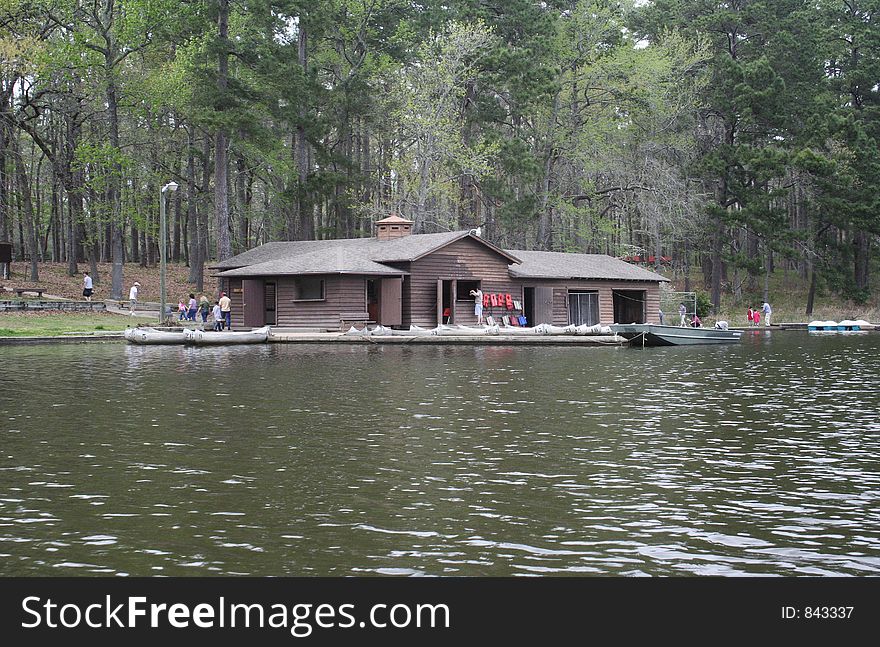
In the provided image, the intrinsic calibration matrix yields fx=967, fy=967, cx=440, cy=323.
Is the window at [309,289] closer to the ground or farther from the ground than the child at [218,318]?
farther from the ground

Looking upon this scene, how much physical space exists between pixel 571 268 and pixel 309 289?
16.1 m

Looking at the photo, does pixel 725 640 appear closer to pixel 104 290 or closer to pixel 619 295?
pixel 619 295

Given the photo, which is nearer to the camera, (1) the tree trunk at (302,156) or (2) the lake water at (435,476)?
(2) the lake water at (435,476)

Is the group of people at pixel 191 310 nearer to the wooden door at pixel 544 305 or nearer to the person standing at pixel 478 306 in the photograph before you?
the person standing at pixel 478 306

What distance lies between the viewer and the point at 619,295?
58.9 m

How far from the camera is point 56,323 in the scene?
45469 mm

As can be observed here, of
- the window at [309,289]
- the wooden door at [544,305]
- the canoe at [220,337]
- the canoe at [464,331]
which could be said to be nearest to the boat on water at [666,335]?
the canoe at [464,331]

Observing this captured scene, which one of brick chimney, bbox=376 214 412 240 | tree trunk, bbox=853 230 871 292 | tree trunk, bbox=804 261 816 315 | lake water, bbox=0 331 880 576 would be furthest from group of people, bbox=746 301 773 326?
lake water, bbox=0 331 880 576

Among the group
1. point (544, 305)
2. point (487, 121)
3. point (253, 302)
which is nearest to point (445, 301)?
point (544, 305)

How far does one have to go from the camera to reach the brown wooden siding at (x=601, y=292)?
5550cm

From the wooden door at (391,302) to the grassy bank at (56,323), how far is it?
12.6 metres

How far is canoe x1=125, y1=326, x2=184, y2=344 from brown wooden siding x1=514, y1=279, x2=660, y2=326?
21.1 metres

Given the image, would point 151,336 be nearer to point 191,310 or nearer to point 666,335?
point 191,310

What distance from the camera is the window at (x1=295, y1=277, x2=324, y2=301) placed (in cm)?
4947
